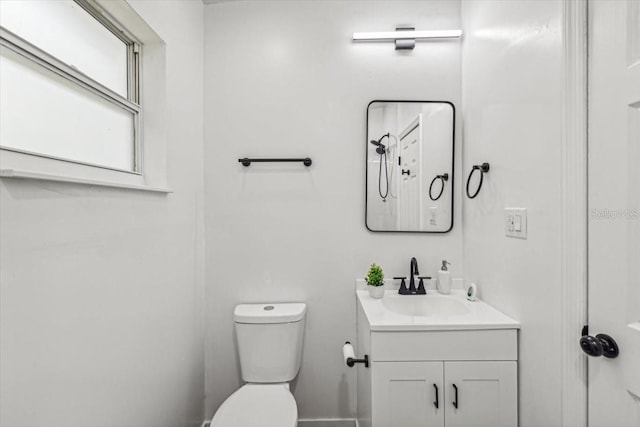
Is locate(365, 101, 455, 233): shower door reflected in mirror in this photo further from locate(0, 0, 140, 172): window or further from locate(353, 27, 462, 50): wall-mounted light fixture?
locate(0, 0, 140, 172): window

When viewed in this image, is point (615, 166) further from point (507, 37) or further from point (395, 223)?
point (395, 223)

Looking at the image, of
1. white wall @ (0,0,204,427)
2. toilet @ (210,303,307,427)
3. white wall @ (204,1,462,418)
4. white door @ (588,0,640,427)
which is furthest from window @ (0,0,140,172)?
white door @ (588,0,640,427)

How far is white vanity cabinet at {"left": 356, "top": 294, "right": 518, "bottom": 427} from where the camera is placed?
118cm

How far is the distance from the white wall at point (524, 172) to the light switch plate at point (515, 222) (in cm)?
2

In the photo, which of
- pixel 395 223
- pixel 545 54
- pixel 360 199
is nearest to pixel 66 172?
pixel 360 199

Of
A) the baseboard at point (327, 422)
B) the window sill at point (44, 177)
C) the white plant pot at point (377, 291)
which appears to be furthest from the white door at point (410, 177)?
the window sill at point (44, 177)

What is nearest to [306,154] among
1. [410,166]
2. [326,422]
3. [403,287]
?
[410,166]

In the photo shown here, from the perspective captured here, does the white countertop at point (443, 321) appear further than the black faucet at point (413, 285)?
No

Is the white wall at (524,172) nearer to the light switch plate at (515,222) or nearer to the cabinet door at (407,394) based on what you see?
the light switch plate at (515,222)

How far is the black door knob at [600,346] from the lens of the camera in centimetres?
82

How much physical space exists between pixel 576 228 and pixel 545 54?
23.8 inches

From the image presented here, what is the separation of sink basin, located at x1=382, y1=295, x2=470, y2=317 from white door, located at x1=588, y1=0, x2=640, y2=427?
0.69 meters

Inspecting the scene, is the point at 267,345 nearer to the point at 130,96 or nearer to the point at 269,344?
the point at 269,344

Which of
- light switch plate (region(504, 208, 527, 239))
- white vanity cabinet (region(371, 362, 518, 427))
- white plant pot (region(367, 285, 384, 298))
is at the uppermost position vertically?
light switch plate (region(504, 208, 527, 239))
